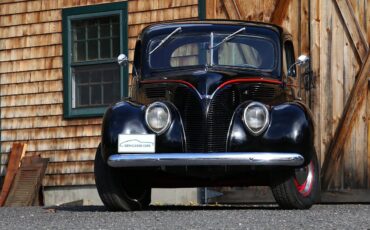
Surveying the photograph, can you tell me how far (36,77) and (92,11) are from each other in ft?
4.40

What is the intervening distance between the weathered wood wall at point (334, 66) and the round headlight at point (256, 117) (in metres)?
3.77

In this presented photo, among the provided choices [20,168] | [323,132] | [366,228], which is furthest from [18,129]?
[366,228]

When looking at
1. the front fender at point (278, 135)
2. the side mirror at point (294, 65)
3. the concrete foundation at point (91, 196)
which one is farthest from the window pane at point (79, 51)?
the front fender at point (278, 135)

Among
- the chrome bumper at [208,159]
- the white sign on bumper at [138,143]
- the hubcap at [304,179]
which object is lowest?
the hubcap at [304,179]

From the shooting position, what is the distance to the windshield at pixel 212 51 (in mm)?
9156

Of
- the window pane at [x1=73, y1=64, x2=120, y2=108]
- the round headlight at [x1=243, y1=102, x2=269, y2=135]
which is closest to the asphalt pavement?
the round headlight at [x1=243, y1=102, x2=269, y2=135]

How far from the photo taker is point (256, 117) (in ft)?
26.5

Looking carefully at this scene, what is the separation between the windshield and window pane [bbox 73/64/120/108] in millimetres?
4030

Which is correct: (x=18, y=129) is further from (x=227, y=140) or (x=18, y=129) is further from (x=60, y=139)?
(x=227, y=140)

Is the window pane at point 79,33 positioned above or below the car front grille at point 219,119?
above

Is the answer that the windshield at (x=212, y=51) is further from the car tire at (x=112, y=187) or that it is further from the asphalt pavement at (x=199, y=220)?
the asphalt pavement at (x=199, y=220)

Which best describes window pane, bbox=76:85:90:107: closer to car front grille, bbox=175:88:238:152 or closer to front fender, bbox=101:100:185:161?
front fender, bbox=101:100:185:161

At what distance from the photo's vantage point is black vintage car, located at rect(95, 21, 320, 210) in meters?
8.05

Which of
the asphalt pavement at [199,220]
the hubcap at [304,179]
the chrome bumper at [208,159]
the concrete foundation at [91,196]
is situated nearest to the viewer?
the asphalt pavement at [199,220]
